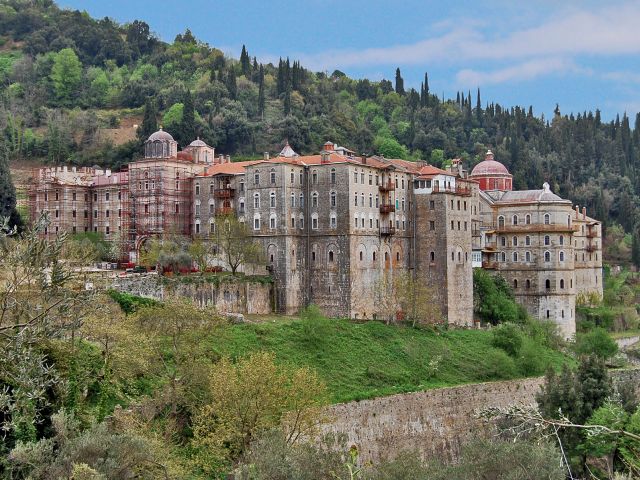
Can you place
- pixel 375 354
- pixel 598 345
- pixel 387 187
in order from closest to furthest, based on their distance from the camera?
pixel 375 354
pixel 387 187
pixel 598 345

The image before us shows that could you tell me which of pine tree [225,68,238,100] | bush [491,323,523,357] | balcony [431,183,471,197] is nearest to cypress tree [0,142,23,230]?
balcony [431,183,471,197]

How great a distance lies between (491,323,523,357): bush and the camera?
5675cm

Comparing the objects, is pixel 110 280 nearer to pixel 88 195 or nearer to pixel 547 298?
pixel 88 195

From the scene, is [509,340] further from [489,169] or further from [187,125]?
[187,125]

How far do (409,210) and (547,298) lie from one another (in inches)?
626

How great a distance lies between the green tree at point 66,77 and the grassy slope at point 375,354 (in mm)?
82575

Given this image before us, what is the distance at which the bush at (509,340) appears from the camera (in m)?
56.8

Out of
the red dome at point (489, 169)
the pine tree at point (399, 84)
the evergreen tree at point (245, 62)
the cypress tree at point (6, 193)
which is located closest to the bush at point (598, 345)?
the red dome at point (489, 169)

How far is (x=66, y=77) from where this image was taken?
12756cm

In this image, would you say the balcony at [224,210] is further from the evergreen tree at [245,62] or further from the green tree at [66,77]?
the evergreen tree at [245,62]

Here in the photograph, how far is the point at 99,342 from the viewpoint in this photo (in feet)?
128

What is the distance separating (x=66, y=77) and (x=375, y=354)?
→ 88.8 meters

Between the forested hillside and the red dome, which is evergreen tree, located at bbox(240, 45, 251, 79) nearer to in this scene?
the forested hillside

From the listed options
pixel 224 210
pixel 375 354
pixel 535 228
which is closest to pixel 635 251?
pixel 535 228
